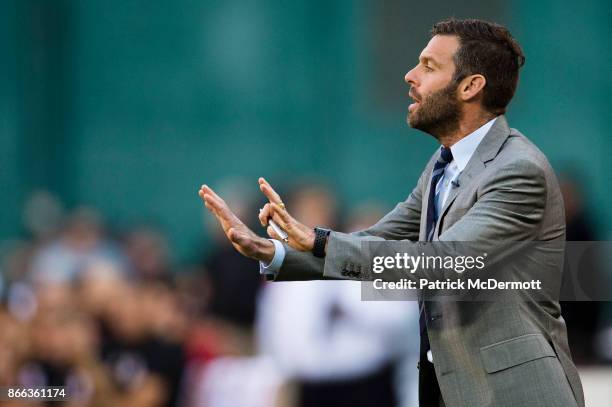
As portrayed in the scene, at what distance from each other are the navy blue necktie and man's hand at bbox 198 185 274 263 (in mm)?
521

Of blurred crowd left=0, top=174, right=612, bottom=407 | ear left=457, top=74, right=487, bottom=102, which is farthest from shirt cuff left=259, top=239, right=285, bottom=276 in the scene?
blurred crowd left=0, top=174, right=612, bottom=407

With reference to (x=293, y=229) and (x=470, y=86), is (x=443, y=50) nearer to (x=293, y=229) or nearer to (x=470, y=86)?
(x=470, y=86)

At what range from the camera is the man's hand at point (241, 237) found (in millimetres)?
2998

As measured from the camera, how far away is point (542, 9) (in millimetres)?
8211

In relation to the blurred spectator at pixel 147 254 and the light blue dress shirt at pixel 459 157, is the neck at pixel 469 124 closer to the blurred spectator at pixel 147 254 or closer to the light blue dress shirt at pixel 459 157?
the light blue dress shirt at pixel 459 157

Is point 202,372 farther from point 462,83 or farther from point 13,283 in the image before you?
point 462,83

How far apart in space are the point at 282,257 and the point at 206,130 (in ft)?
18.0

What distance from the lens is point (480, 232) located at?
2.96 metres

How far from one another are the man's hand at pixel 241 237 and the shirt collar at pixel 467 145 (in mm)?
668

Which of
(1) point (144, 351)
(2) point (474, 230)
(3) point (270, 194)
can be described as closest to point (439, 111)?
(2) point (474, 230)

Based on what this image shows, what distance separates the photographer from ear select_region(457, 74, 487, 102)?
335cm

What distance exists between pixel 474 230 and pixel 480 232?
0.06ft

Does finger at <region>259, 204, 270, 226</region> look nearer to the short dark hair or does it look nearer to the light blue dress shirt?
the light blue dress shirt

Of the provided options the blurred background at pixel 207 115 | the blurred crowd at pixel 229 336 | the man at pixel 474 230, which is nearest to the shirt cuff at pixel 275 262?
the man at pixel 474 230
